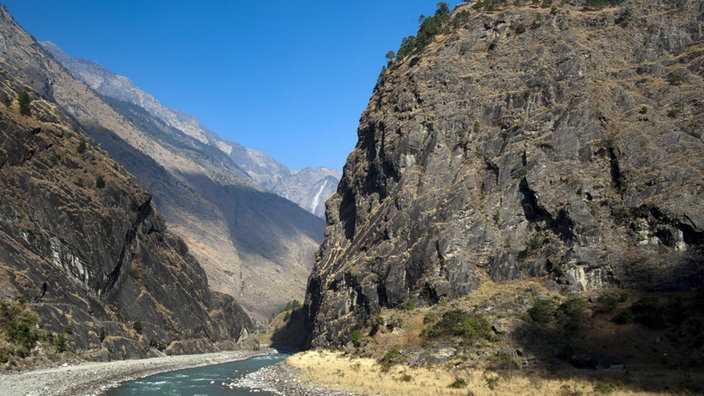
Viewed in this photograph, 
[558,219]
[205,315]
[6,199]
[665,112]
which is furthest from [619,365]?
[205,315]

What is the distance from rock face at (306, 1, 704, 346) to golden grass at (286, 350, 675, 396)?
21.5 m

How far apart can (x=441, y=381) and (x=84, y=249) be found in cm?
7047

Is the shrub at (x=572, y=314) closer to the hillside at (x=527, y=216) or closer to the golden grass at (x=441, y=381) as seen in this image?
the hillside at (x=527, y=216)

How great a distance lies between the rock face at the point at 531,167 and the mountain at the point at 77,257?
3355cm

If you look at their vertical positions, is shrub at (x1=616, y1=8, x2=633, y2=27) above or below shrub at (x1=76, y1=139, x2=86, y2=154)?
above

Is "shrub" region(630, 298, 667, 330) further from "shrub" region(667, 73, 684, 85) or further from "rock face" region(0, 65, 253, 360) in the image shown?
"rock face" region(0, 65, 253, 360)

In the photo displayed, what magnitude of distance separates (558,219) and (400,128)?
122 ft

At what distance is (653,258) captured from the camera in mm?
59688

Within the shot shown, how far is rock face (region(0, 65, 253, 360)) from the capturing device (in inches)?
2731

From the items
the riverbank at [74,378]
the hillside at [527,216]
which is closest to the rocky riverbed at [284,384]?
the hillside at [527,216]

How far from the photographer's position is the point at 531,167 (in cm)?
7731

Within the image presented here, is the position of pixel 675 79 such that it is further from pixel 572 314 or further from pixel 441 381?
pixel 441 381

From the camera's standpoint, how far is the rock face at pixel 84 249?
228ft

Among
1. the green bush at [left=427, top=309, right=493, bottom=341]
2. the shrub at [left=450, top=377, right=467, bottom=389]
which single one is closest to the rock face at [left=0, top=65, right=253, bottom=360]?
the green bush at [left=427, top=309, right=493, bottom=341]
